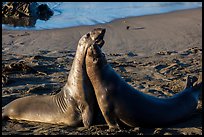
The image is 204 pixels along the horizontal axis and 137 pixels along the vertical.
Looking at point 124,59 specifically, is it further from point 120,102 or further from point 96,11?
point 96,11

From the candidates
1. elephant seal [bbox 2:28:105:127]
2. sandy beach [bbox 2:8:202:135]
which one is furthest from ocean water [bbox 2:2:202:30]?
elephant seal [bbox 2:28:105:127]

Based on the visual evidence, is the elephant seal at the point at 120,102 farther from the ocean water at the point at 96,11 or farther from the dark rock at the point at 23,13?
the dark rock at the point at 23,13


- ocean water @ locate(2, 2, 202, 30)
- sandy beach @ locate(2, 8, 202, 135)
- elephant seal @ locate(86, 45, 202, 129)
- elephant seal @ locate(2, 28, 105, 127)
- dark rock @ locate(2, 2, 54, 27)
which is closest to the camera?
elephant seal @ locate(86, 45, 202, 129)

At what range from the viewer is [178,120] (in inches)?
223

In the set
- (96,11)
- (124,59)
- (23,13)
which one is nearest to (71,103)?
(124,59)

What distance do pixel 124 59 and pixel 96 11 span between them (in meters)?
7.06

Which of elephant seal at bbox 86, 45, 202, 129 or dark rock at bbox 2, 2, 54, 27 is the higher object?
dark rock at bbox 2, 2, 54, 27

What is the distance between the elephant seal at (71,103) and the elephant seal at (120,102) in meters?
0.12

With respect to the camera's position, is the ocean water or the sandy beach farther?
the ocean water

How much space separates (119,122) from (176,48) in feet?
18.1

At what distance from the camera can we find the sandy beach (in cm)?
575

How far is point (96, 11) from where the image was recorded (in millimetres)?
16469

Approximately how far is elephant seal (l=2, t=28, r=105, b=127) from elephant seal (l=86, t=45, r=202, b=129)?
12cm

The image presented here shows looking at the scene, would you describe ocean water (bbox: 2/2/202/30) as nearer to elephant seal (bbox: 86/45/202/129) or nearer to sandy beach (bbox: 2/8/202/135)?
sandy beach (bbox: 2/8/202/135)
